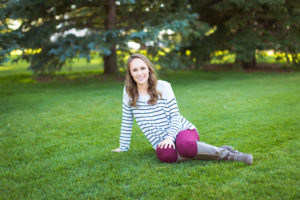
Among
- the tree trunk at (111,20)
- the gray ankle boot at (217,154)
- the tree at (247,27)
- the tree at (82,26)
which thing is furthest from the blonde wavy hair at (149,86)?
the tree at (247,27)

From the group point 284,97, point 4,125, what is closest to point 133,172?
point 4,125

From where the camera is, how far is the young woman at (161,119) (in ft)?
9.55

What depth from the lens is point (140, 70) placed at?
10.1 ft

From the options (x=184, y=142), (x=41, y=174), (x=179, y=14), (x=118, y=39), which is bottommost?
(x=41, y=174)

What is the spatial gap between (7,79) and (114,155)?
32.8 ft

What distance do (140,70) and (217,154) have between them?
1.19m

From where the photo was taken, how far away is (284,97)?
6.45 metres

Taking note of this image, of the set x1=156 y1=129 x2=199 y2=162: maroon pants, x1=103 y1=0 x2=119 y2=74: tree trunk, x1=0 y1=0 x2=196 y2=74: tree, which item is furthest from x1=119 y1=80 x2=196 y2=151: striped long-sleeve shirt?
x1=103 y1=0 x2=119 y2=74: tree trunk

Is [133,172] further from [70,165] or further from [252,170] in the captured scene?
[252,170]

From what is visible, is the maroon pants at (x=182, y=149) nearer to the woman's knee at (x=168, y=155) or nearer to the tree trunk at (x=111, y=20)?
the woman's knee at (x=168, y=155)

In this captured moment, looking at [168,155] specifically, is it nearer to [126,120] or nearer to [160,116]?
[160,116]

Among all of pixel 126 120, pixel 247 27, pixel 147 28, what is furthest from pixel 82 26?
pixel 126 120

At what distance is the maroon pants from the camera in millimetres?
2861

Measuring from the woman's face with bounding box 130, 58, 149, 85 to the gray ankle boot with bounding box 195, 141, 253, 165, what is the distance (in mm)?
883
